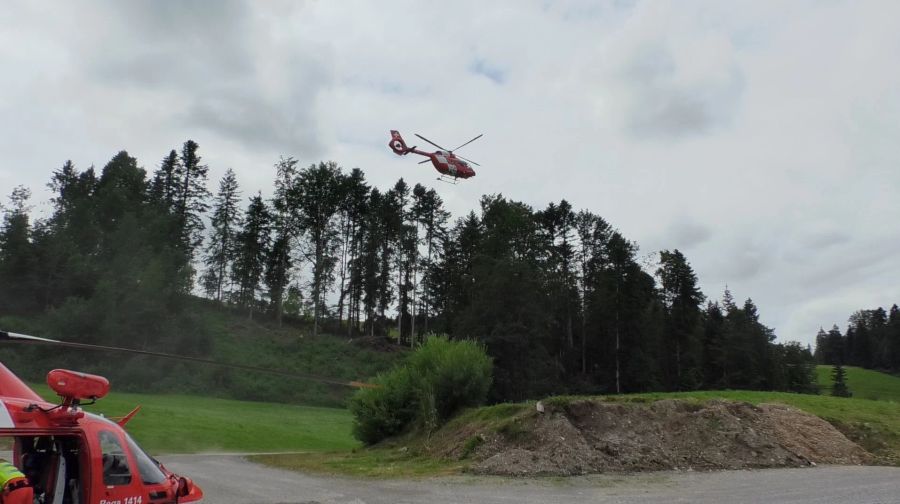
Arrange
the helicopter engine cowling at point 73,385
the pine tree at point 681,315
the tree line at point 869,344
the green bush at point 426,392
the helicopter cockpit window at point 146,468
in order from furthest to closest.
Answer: the tree line at point 869,344 → the pine tree at point 681,315 → the green bush at point 426,392 → the helicopter cockpit window at point 146,468 → the helicopter engine cowling at point 73,385

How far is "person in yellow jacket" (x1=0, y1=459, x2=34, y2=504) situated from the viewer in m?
5.42

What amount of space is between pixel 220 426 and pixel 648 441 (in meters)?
23.2

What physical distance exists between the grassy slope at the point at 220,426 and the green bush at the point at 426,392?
621cm

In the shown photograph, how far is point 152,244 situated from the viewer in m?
60.6

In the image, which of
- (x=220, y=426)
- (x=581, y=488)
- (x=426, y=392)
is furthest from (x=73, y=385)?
(x=220, y=426)

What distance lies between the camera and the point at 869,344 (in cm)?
13475

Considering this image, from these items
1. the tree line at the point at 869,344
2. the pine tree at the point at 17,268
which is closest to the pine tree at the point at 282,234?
the pine tree at the point at 17,268

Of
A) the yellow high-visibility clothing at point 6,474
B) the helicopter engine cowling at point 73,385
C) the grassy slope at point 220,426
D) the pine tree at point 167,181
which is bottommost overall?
the grassy slope at point 220,426

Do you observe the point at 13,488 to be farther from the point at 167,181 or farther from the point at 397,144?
the point at 167,181

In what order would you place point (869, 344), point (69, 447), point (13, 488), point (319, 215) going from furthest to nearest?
point (869, 344)
point (319, 215)
point (69, 447)
point (13, 488)

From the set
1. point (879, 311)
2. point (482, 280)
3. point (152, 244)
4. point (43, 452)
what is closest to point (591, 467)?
point (43, 452)

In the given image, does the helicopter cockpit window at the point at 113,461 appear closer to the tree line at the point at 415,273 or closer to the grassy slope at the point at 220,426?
the grassy slope at the point at 220,426

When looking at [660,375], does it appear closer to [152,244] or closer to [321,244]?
[321,244]

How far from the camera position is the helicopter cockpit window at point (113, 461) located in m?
7.20
